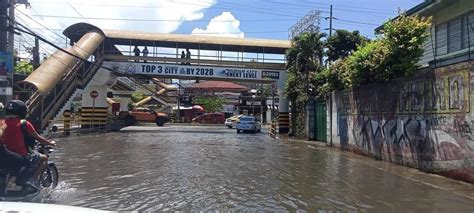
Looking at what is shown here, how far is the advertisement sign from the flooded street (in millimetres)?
3149

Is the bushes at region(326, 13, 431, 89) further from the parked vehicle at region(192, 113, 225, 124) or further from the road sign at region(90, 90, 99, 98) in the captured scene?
the parked vehicle at region(192, 113, 225, 124)

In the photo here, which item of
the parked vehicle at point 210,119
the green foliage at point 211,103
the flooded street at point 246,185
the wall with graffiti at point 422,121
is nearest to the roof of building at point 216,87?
the green foliage at point 211,103

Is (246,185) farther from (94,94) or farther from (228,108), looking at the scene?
(228,108)

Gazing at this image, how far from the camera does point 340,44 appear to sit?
112 feet

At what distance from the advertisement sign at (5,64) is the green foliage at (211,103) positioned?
5368 centimetres

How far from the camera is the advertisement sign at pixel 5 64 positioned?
1399 cm

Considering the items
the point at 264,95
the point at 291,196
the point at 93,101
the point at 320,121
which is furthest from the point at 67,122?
the point at 264,95

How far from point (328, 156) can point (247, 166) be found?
521 cm

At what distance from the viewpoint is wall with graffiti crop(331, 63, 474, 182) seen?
11.9 meters

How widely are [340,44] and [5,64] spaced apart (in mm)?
24573

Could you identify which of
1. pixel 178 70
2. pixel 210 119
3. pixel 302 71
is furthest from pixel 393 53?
pixel 210 119

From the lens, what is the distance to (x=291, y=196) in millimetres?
9719

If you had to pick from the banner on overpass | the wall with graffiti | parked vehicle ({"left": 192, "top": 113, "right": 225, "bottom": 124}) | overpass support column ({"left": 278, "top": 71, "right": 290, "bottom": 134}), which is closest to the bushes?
the wall with graffiti

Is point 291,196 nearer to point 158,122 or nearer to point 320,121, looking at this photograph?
point 320,121
